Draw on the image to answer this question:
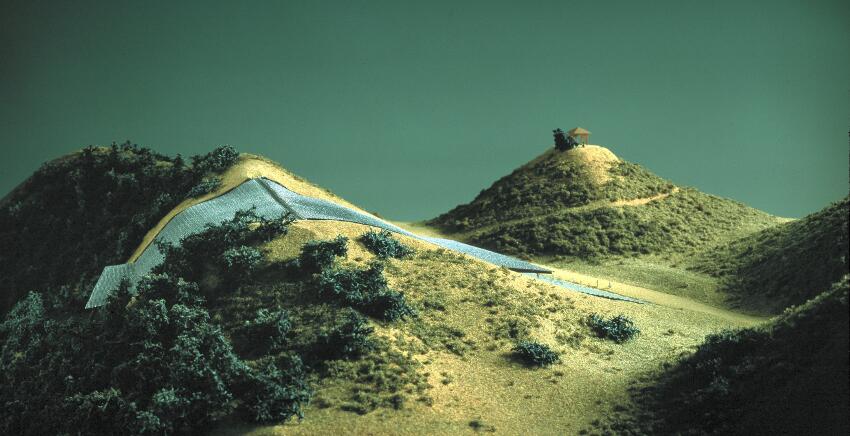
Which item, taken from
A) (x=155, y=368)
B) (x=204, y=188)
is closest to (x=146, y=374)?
(x=155, y=368)

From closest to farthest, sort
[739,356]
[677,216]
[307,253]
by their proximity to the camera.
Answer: [739,356], [307,253], [677,216]

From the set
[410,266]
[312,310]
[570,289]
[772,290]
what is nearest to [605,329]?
[570,289]

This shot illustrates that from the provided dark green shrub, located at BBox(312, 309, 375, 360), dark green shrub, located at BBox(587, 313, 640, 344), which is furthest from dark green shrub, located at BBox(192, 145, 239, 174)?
dark green shrub, located at BBox(587, 313, 640, 344)

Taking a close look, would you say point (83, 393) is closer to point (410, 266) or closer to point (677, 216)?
point (410, 266)

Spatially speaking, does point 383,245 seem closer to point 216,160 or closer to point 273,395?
point 273,395

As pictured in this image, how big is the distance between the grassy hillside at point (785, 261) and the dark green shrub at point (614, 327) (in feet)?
36.9

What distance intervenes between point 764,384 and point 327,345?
42.7 ft

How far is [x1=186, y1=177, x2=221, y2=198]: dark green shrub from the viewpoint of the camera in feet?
134

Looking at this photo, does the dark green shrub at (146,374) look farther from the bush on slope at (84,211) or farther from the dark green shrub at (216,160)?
the dark green shrub at (216,160)

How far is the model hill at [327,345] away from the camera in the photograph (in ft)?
73.8

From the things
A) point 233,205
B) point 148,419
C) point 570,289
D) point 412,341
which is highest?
point 233,205

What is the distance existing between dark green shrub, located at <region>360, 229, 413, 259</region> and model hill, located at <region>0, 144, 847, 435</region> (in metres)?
0.06

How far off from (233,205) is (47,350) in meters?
10.6

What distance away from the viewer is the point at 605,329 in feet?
98.5
